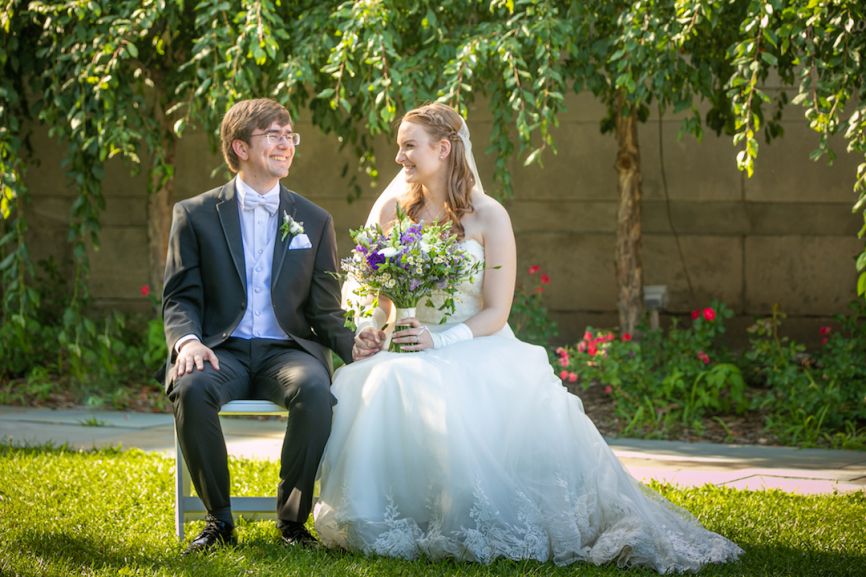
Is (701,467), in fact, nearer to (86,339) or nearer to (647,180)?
(647,180)

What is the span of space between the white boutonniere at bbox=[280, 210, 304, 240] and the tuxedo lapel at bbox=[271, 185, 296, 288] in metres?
0.02

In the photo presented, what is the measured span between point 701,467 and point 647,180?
3.13 metres

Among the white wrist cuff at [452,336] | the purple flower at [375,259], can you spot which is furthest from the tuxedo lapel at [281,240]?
the white wrist cuff at [452,336]

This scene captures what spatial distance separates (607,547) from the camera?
→ 4.05 meters

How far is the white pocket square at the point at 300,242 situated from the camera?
4676 millimetres

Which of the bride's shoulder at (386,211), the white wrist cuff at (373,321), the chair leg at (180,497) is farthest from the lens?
the bride's shoulder at (386,211)

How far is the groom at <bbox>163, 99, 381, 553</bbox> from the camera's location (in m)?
4.35

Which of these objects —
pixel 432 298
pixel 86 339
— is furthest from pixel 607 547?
pixel 86 339

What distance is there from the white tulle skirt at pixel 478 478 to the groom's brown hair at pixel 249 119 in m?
1.05

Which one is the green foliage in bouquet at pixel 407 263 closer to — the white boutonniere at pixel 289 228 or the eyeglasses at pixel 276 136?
the white boutonniere at pixel 289 228

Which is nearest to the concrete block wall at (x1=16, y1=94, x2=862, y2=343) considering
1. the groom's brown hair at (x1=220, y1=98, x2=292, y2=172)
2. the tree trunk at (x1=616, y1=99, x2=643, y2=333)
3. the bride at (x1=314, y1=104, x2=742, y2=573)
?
the tree trunk at (x1=616, y1=99, x2=643, y2=333)

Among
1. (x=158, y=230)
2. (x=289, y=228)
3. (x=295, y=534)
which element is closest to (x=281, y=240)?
(x=289, y=228)

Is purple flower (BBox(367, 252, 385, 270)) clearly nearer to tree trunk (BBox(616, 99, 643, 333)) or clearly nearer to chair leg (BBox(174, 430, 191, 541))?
chair leg (BBox(174, 430, 191, 541))

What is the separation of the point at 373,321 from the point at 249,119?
95 cm
